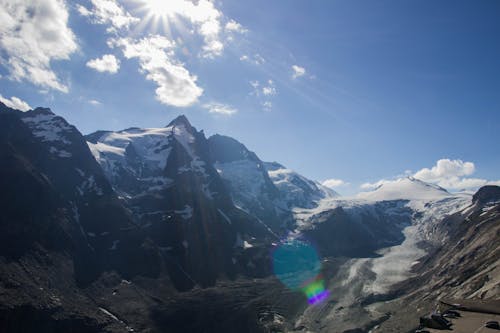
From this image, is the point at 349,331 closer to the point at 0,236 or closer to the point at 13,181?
the point at 0,236

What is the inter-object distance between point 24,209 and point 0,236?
24.4 m

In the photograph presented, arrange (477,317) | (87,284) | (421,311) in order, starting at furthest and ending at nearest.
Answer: (87,284) → (421,311) → (477,317)

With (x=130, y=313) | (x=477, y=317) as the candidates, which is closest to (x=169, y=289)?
(x=130, y=313)

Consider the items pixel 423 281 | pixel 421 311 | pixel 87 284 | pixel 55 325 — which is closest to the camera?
pixel 55 325

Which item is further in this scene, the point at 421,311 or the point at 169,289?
the point at 169,289

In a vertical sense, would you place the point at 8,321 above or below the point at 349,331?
above

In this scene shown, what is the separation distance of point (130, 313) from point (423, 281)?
449 ft

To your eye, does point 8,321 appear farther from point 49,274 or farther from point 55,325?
point 49,274

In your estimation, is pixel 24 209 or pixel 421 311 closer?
pixel 421 311

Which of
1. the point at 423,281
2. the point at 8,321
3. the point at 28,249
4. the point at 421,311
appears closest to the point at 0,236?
the point at 28,249

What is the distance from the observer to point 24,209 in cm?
18412

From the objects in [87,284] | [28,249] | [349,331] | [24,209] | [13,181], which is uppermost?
[13,181]

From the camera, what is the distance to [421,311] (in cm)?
14288

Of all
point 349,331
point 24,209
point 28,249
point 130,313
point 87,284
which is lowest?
point 349,331
